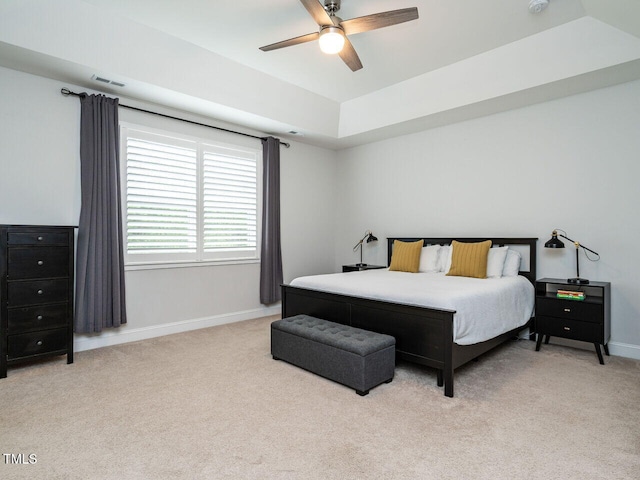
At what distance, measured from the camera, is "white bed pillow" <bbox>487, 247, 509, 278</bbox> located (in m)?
4.02

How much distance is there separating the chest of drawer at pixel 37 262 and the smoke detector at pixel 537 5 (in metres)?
4.48

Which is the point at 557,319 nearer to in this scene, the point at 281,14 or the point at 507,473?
the point at 507,473

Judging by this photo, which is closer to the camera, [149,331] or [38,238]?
[38,238]

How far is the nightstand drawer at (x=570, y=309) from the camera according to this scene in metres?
3.27

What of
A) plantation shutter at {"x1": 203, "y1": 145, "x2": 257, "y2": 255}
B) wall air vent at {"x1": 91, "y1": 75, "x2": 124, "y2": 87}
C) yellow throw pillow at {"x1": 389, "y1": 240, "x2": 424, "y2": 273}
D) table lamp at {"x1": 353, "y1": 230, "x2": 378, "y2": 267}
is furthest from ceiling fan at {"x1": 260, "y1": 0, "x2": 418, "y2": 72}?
table lamp at {"x1": 353, "y1": 230, "x2": 378, "y2": 267}

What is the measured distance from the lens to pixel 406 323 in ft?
9.56

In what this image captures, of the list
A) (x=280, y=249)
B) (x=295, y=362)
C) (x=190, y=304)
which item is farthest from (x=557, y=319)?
(x=190, y=304)

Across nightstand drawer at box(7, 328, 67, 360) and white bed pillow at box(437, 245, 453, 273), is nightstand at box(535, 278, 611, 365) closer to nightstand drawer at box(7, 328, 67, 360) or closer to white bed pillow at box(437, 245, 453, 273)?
white bed pillow at box(437, 245, 453, 273)

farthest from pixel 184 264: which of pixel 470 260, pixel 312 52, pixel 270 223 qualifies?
pixel 470 260

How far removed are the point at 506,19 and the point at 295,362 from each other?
3.55 metres

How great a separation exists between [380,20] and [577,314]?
3.12 m

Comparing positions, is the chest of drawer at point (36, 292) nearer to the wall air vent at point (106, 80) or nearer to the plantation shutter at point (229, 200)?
the plantation shutter at point (229, 200)

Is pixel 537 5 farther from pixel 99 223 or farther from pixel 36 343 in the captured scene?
pixel 36 343

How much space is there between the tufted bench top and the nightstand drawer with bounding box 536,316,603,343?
70.7 inches
